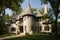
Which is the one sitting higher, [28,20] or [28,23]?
[28,20]

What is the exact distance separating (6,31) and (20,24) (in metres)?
4.89

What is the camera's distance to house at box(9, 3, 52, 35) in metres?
50.5

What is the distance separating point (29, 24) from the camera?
50.5m

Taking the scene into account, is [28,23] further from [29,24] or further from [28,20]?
[28,20]

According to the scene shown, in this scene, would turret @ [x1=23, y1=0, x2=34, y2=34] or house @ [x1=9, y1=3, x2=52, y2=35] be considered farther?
house @ [x1=9, y1=3, x2=52, y2=35]

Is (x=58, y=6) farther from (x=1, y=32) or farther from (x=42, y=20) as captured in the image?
(x=1, y=32)

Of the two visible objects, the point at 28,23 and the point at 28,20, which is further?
the point at 28,23

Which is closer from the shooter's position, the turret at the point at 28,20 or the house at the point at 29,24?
the turret at the point at 28,20

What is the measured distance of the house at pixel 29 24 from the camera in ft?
166

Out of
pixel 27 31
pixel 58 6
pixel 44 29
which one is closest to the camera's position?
pixel 58 6

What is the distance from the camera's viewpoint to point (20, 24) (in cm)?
5378

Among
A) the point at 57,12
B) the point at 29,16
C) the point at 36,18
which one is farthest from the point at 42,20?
the point at 57,12

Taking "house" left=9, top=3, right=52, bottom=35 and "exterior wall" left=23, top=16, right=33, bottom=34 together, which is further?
"house" left=9, top=3, right=52, bottom=35

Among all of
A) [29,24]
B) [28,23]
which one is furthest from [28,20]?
[29,24]
